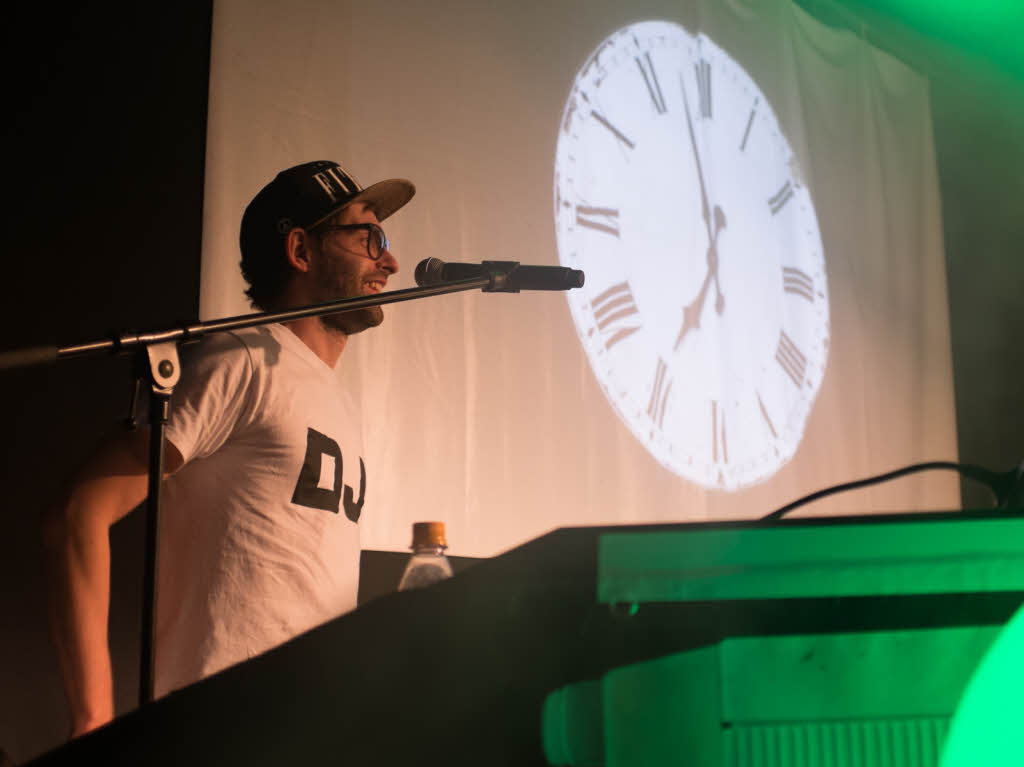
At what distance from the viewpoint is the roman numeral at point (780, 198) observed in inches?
115

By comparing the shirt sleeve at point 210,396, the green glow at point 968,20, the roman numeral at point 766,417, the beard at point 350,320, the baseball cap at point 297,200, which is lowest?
the shirt sleeve at point 210,396

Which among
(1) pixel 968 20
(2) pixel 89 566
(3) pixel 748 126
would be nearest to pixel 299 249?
(2) pixel 89 566

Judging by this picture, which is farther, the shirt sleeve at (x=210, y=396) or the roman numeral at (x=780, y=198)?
the roman numeral at (x=780, y=198)

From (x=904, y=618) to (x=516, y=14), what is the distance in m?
2.15

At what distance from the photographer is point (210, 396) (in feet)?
4.26

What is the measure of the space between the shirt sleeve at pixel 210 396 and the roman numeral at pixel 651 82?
4.98 feet

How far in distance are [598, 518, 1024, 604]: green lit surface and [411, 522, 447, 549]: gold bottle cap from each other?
2.41 feet

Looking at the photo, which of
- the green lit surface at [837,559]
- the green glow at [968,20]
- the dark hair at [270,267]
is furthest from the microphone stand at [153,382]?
the green glow at [968,20]

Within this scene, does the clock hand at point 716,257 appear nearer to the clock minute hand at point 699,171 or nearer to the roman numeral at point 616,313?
the clock minute hand at point 699,171

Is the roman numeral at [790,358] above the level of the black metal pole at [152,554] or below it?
above

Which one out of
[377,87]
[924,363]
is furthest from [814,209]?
[377,87]

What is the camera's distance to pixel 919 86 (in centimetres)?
379

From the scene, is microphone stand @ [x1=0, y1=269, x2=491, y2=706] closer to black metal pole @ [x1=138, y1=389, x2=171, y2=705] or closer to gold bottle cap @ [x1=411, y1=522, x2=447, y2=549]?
black metal pole @ [x1=138, y1=389, x2=171, y2=705]

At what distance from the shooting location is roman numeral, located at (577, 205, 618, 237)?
2.33 m
